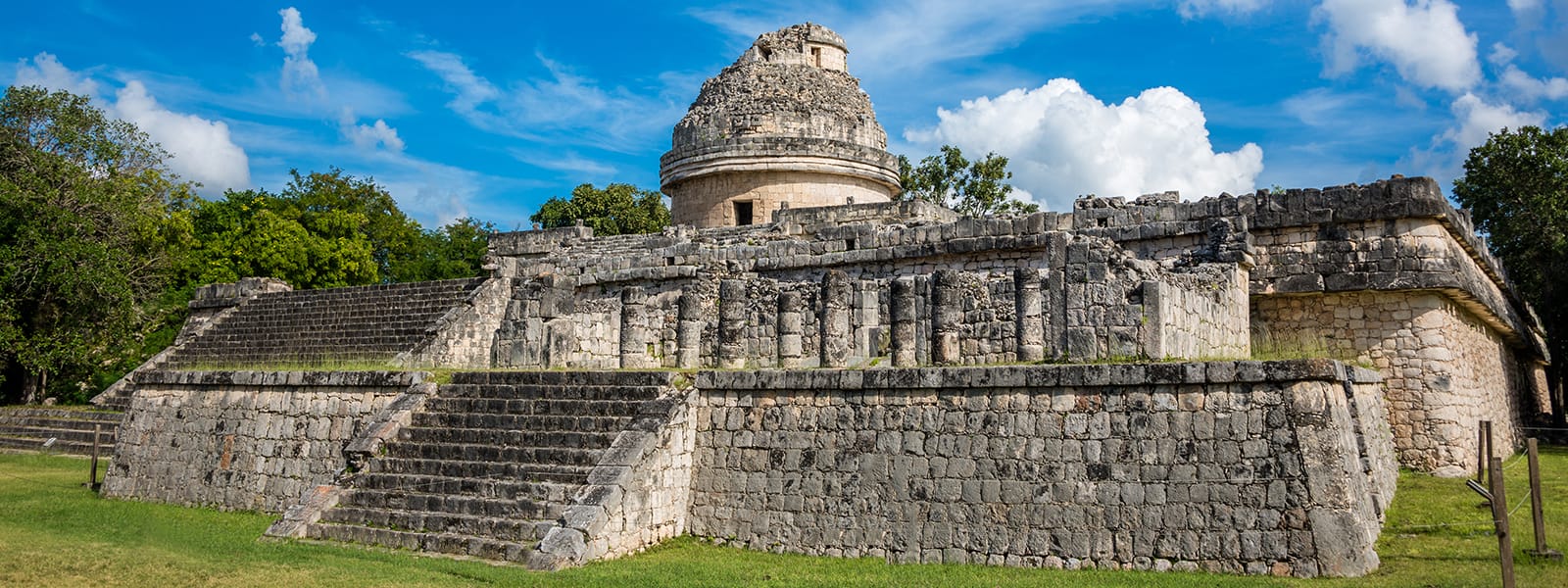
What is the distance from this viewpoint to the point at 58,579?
875cm

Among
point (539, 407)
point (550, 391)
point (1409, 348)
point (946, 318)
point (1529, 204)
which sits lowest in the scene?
point (539, 407)

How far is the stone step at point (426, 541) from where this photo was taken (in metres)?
9.77

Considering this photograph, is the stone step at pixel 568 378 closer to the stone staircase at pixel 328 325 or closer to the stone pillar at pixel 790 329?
the stone pillar at pixel 790 329

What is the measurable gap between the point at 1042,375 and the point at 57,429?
20.1 meters

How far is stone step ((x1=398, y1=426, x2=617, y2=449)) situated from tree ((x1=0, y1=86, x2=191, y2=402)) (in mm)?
17039

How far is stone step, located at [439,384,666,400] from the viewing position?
11.6 metres

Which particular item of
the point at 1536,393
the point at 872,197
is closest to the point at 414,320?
the point at 872,197

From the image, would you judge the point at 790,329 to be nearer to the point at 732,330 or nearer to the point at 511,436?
the point at 732,330

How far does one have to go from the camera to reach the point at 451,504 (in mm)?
10680

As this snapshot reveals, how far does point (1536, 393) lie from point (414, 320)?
2304 cm

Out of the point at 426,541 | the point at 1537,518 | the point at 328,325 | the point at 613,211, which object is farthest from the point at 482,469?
the point at 613,211

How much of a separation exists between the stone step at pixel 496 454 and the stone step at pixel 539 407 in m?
0.59

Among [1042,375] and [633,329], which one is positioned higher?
[633,329]

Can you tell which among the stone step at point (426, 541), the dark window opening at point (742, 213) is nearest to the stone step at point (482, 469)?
the stone step at point (426, 541)
